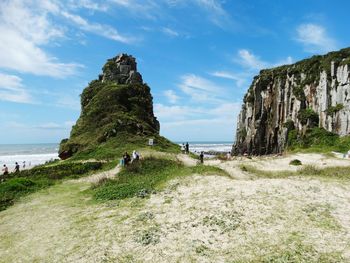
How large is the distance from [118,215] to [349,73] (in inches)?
2781

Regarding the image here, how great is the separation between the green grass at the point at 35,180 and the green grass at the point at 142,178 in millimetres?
6177

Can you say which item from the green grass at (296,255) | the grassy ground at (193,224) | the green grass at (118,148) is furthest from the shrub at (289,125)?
the green grass at (296,255)

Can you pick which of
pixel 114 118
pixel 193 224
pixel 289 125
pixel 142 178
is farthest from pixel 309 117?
pixel 193 224

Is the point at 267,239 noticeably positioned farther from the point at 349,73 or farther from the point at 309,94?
the point at 309,94

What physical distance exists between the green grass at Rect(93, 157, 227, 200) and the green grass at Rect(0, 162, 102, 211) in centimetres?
618

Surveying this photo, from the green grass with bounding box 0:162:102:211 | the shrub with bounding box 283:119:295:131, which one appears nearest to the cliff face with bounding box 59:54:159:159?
the green grass with bounding box 0:162:102:211

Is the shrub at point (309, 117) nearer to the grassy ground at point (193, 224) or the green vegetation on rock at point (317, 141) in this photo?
the green vegetation on rock at point (317, 141)

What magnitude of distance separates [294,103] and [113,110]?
53.5 meters

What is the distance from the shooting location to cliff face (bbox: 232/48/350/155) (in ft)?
249

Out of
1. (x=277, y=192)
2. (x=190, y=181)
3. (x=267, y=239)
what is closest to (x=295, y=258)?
(x=267, y=239)

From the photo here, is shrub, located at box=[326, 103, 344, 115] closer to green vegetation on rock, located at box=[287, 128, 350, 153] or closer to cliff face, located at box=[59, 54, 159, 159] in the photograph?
green vegetation on rock, located at box=[287, 128, 350, 153]

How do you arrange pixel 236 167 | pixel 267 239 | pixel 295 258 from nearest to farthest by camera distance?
pixel 295 258
pixel 267 239
pixel 236 167

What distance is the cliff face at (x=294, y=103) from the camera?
75.9 m

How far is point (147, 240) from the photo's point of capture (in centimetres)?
1498
